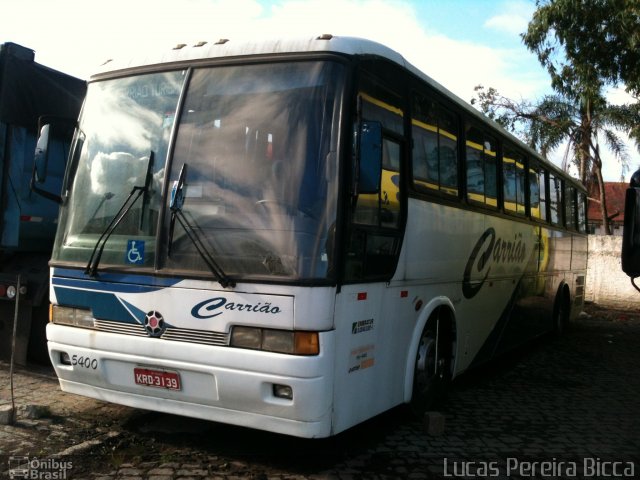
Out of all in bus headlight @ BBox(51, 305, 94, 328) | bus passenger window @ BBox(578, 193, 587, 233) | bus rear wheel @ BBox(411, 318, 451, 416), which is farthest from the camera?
bus passenger window @ BBox(578, 193, 587, 233)

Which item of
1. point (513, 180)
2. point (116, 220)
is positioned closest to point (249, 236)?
point (116, 220)

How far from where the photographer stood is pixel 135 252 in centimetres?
Result: 449

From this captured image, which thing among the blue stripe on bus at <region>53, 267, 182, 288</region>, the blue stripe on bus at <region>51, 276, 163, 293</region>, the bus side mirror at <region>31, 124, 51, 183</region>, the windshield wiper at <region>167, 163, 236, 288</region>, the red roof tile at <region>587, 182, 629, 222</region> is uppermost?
the red roof tile at <region>587, 182, 629, 222</region>

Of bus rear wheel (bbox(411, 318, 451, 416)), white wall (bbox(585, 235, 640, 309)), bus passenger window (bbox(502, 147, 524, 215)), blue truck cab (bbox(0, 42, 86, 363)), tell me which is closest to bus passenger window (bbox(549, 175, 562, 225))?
bus passenger window (bbox(502, 147, 524, 215))

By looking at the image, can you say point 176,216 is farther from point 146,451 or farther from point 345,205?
point 146,451

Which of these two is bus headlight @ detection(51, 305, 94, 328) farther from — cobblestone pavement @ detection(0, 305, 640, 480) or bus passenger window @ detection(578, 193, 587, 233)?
bus passenger window @ detection(578, 193, 587, 233)

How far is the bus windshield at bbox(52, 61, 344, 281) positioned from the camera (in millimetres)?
4102

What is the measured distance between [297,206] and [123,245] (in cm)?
139

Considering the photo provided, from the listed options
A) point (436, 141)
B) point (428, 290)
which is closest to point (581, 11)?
point (436, 141)

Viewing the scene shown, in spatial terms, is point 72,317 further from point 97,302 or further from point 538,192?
point 538,192

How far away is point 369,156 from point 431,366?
258 centimetres

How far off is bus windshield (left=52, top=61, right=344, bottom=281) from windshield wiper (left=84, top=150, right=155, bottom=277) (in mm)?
12

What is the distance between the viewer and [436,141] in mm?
5895

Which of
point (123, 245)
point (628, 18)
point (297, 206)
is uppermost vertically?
point (628, 18)
